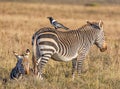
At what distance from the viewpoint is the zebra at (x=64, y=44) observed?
28.3ft

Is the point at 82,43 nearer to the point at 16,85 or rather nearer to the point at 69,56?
the point at 69,56

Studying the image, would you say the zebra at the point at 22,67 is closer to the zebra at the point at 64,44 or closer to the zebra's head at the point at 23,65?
the zebra's head at the point at 23,65

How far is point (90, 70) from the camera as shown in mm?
10008

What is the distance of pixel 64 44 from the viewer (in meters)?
9.12

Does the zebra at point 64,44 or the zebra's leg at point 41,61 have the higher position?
the zebra at point 64,44

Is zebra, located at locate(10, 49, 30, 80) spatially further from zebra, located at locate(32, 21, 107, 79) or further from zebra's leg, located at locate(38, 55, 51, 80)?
zebra's leg, located at locate(38, 55, 51, 80)

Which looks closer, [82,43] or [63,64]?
[82,43]

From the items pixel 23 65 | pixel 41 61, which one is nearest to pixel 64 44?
pixel 41 61

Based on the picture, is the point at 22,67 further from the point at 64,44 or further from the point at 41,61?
the point at 64,44

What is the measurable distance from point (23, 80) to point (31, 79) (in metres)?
0.17

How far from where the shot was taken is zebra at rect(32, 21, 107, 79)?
8.63 m

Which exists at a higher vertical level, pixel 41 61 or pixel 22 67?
pixel 41 61

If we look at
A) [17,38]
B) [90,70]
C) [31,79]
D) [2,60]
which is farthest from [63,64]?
[17,38]

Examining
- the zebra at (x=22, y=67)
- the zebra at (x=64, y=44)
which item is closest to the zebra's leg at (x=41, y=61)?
the zebra at (x=64, y=44)
